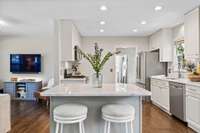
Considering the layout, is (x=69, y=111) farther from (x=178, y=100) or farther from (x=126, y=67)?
(x=126, y=67)

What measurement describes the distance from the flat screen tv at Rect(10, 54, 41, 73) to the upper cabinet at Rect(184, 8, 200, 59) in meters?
5.62

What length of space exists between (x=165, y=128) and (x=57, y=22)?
3796 mm

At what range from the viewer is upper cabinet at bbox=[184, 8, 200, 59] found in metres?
4.68

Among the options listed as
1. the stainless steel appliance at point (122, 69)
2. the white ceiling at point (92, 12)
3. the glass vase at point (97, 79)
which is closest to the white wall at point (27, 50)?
the white ceiling at point (92, 12)

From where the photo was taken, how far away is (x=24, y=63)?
27.4 ft

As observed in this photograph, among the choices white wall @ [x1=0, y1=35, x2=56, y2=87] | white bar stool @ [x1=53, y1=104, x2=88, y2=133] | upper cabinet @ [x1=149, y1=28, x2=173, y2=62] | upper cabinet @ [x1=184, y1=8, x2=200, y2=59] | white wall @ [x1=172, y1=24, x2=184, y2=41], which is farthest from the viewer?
white wall @ [x1=0, y1=35, x2=56, y2=87]

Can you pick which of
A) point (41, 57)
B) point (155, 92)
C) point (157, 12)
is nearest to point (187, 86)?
point (157, 12)

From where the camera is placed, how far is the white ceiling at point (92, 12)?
4.25 m

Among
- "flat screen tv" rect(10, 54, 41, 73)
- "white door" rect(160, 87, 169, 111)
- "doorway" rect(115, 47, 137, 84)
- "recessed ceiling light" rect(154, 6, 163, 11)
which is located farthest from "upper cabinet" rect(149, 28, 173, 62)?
"flat screen tv" rect(10, 54, 41, 73)

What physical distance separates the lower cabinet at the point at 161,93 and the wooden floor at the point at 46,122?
217 millimetres

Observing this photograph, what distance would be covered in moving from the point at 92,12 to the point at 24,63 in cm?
457

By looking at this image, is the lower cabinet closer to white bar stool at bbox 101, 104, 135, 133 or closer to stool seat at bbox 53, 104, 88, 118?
white bar stool at bbox 101, 104, 135, 133

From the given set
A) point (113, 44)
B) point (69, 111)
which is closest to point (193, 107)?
point (69, 111)

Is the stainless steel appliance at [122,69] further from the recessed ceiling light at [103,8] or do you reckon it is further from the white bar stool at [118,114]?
the white bar stool at [118,114]
